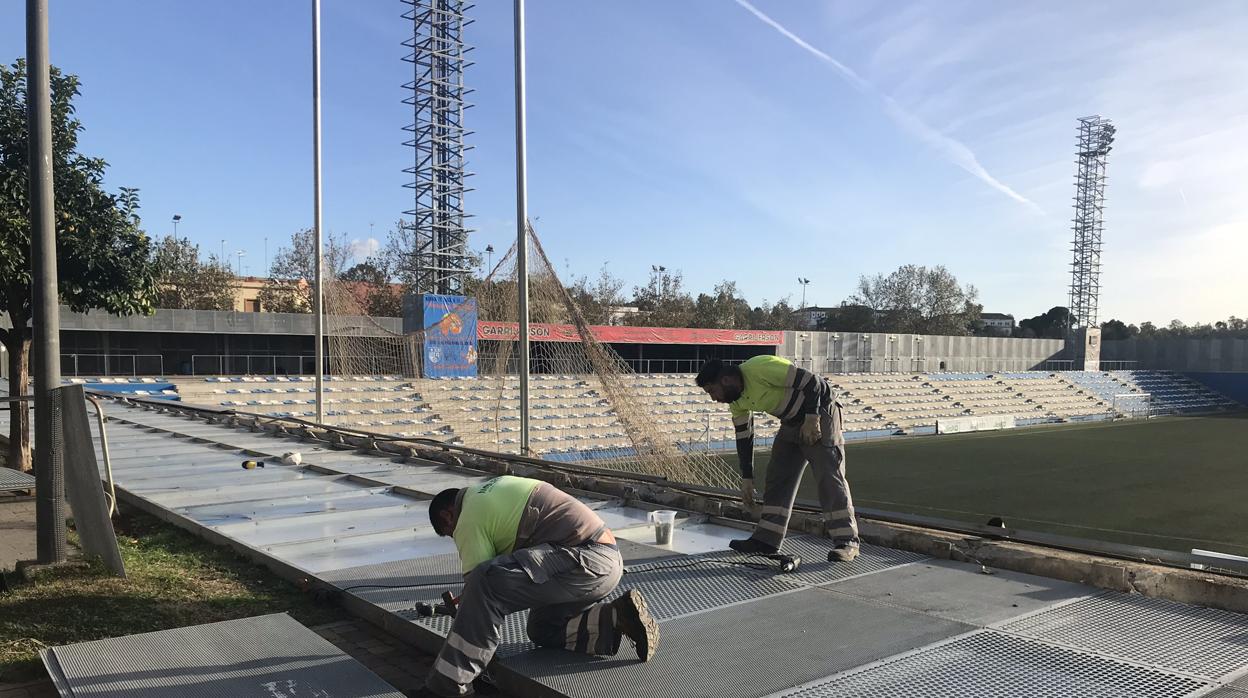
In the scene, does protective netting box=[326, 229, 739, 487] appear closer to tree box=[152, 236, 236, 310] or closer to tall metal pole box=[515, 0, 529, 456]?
tall metal pole box=[515, 0, 529, 456]

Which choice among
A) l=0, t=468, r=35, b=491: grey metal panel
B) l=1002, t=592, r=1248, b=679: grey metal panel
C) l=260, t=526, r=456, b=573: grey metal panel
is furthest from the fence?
l=1002, t=592, r=1248, b=679: grey metal panel

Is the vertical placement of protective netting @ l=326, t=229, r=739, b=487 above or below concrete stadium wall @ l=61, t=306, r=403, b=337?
below

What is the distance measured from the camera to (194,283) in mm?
41562

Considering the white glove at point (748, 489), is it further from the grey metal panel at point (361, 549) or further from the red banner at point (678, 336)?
A: the red banner at point (678, 336)

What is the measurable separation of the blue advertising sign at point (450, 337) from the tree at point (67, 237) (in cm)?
1845

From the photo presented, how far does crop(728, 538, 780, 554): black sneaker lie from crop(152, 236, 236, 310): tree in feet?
136

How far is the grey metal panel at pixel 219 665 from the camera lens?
3.21 m

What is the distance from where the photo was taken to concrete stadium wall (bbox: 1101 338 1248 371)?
188 ft

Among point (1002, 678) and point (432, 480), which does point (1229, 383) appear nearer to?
point (432, 480)

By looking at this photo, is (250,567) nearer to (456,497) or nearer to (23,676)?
(23,676)

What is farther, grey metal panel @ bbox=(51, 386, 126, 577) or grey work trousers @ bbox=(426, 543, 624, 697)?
grey metal panel @ bbox=(51, 386, 126, 577)

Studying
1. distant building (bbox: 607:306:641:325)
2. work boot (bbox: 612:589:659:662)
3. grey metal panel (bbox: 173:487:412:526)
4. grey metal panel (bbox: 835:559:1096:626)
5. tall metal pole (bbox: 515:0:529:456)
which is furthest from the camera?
distant building (bbox: 607:306:641:325)

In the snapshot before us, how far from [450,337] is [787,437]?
23.6 m

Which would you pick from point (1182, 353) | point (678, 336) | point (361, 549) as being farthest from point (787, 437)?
point (1182, 353)
